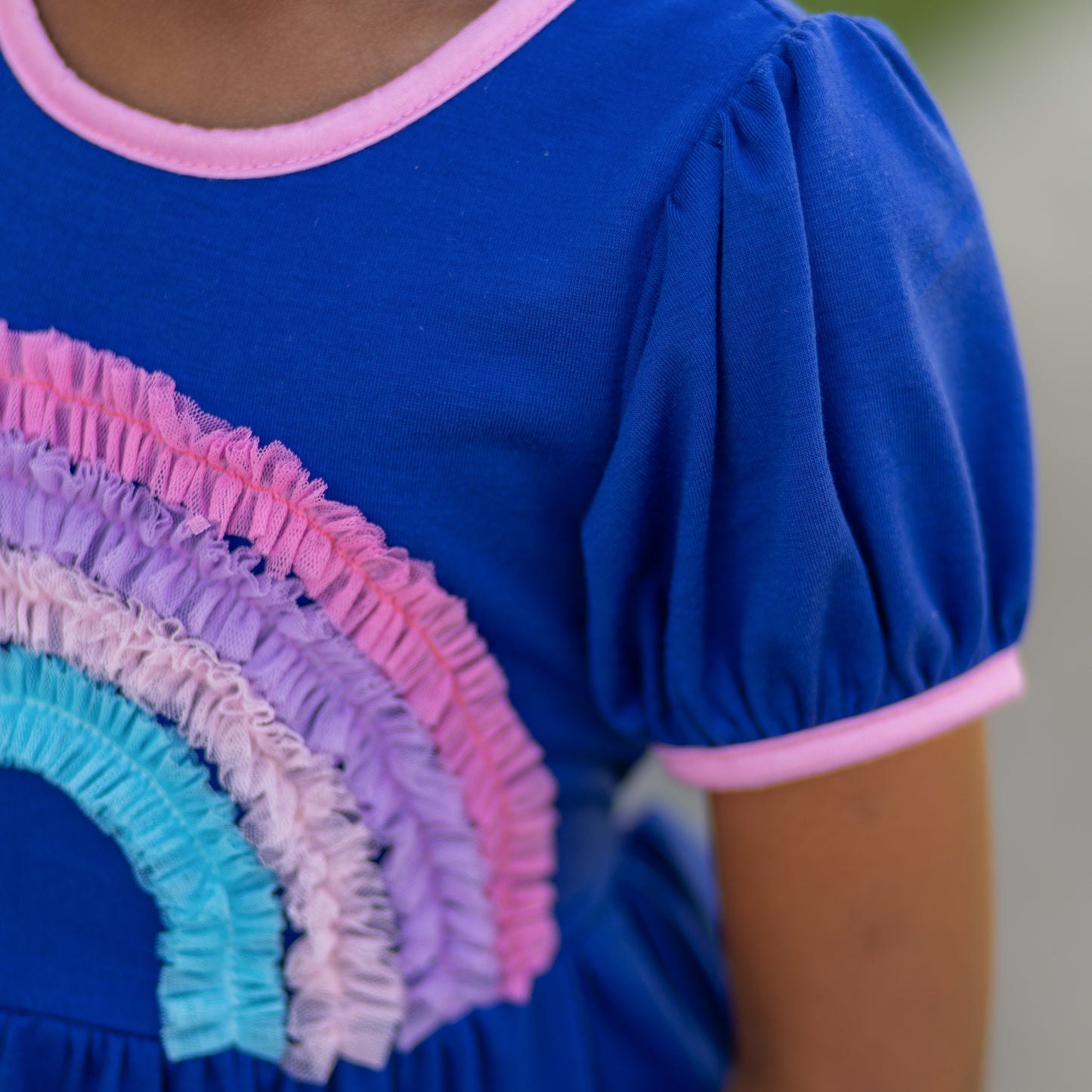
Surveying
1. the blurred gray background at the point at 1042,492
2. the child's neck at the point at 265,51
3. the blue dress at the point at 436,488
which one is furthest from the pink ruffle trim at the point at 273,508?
the blurred gray background at the point at 1042,492

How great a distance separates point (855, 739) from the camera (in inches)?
17.3

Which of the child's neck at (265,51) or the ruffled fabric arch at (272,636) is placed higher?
the child's neck at (265,51)

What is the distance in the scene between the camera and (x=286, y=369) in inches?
16.3

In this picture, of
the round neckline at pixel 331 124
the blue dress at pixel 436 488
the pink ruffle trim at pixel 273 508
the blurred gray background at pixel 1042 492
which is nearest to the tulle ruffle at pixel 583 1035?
the blue dress at pixel 436 488

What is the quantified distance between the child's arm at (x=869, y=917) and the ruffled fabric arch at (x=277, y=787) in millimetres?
155

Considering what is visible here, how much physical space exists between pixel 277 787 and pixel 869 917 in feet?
0.80

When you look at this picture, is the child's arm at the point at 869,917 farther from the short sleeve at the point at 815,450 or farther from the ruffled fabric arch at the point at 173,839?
the ruffled fabric arch at the point at 173,839

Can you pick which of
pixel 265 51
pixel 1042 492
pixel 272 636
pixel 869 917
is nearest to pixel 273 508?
pixel 272 636

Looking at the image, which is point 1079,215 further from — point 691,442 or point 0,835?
point 0,835

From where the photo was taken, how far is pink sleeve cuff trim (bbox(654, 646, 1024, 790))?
0.44 metres

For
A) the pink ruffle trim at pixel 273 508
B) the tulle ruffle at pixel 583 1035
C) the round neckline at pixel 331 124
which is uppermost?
the round neckline at pixel 331 124

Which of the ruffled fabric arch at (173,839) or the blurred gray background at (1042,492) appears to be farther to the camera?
the blurred gray background at (1042,492)

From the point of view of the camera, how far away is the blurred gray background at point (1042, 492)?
102 centimetres

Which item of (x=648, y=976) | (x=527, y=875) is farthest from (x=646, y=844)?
(x=527, y=875)
